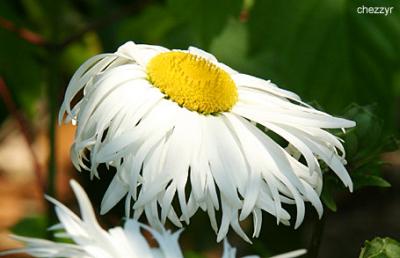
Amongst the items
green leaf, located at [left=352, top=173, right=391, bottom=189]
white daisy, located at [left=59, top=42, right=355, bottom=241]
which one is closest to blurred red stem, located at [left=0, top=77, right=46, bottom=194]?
white daisy, located at [left=59, top=42, right=355, bottom=241]

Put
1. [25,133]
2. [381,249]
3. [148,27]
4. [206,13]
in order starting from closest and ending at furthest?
[381,249]
[206,13]
[25,133]
[148,27]

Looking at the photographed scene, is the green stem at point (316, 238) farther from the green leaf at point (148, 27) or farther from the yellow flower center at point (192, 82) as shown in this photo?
the green leaf at point (148, 27)

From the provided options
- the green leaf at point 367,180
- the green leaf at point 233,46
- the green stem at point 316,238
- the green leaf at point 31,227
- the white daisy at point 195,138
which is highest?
the green leaf at point 233,46

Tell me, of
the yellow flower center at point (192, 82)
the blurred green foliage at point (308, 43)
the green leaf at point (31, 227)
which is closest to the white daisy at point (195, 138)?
the yellow flower center at point (192, 82)

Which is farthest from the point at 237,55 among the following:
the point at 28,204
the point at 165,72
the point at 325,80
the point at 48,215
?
the point at 28,204

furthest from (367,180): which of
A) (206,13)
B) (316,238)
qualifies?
(206,13)

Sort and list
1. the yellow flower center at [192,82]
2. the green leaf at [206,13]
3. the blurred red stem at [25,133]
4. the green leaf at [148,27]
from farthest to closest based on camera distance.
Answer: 1. the green leaf at [148,27]
2. the blurred red stem at [25,133]
3. the green leaf at [206,13]
4. the yellow flower center at [192,82]

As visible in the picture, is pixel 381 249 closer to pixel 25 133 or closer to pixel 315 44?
pixel 315 44
